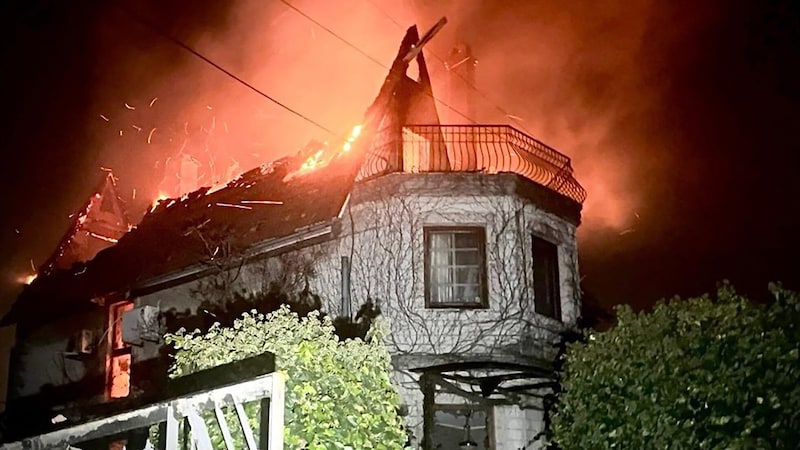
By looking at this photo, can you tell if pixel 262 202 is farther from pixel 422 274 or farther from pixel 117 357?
pixel 117 357

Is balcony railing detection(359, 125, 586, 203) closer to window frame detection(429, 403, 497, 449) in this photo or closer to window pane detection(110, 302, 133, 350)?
window frame detection(429, 403, 497, 449)

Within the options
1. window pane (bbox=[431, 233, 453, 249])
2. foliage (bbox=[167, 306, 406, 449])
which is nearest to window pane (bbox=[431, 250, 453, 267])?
window pane (bbox=[431, 233, 453, 249])

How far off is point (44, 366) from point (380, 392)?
16605 millimetres

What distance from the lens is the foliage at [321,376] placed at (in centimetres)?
750

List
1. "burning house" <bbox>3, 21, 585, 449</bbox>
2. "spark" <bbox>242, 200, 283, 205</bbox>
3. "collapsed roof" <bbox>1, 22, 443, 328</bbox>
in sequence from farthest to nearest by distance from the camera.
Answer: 1. "spark" <bbox>242, 200, 283, 205</bbox>
2. "collapsed roof" <bbox>1, 22, 443, 328</bbox>
3. "burning house" <bbox>3, 21, 585, 449</bbox>

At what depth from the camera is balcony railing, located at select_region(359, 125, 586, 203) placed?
15688 mm

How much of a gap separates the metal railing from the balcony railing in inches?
341

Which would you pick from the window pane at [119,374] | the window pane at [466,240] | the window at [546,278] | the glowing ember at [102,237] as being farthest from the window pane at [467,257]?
the glowing ember at [102,237]

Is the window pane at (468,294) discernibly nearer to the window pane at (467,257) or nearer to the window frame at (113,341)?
the window pane at (467,257)

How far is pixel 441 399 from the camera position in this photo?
1399 centimetres

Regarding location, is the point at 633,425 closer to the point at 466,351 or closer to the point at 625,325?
the point at 625,325

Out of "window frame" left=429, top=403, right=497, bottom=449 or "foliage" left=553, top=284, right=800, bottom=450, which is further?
"window frame" left=429, top=403, right=497, bottom=449

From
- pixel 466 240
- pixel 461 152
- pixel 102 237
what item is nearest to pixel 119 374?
pixel 102 237

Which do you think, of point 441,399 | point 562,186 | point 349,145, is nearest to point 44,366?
point 349,145
